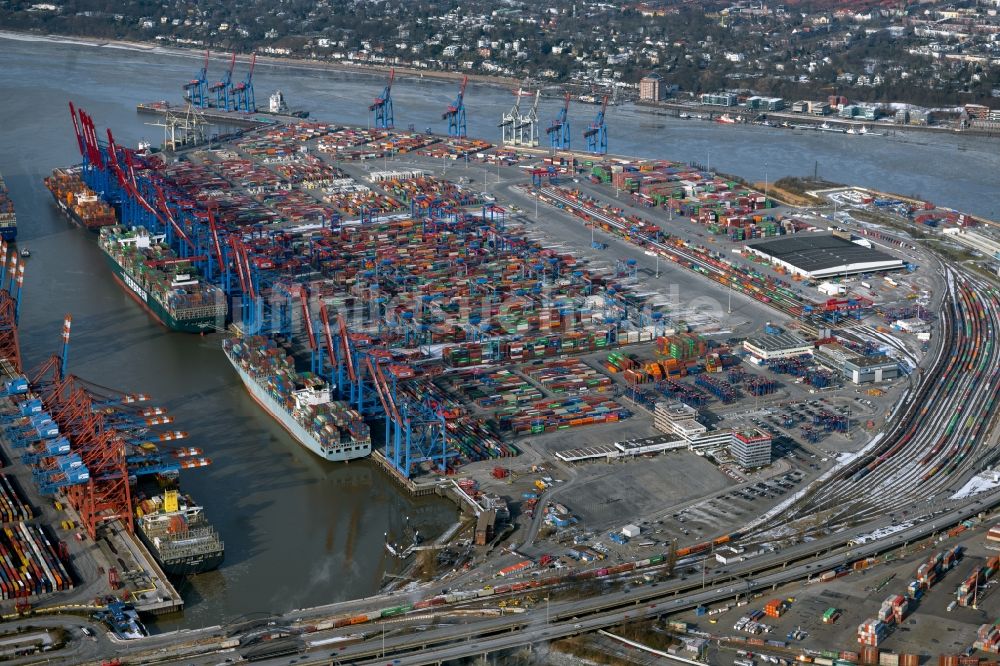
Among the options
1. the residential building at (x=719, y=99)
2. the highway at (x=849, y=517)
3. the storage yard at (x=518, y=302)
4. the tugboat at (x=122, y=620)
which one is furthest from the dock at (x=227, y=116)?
the tugboat at (x=122, y=620)

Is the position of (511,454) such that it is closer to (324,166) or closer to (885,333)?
(885,333)

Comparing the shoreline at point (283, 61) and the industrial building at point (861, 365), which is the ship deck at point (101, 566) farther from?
the shoreline at point (283, 61)

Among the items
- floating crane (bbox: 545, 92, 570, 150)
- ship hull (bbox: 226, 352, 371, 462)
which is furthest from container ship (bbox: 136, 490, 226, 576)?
floating crane (bbox: 545, 92, 570, 150)

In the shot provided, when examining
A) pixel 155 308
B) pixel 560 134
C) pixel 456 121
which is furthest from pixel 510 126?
pixel 155 308

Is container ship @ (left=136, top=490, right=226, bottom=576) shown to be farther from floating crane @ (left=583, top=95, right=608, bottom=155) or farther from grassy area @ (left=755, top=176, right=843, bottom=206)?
floating crane @ (left=583, top=95, right=608, bottom=155)

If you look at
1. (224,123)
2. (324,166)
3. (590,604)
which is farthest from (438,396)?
(224,123)
